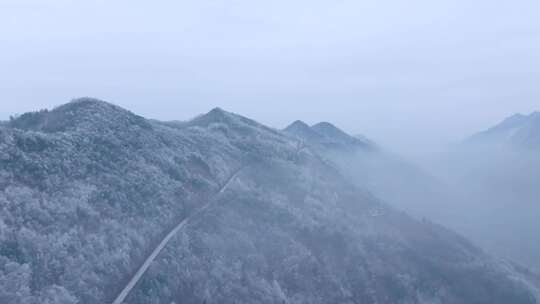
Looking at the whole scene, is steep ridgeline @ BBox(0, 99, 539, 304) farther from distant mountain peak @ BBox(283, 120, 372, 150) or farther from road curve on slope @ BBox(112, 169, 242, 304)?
distant mountain peak @ BBox(283, 120, 372, 150)

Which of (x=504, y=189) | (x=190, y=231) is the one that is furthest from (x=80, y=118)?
(x=504, y=189)

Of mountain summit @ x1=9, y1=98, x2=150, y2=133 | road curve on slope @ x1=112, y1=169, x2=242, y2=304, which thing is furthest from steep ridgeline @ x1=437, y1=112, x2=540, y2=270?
mountain summit @ x1=9, y1=98, x2=150, y2=133

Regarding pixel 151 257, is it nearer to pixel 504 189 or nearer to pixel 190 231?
pixel 190 231

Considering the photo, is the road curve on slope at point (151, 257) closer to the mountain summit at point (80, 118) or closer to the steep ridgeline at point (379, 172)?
the mountain summit at point (80, 118)

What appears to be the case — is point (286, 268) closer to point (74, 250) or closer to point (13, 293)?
point (74, 250)

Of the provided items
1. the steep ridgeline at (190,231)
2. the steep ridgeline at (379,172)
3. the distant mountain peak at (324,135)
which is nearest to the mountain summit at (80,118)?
the steep ridgeline at (190,231)

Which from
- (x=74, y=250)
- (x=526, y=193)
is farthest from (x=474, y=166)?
(x=74, y=250)
